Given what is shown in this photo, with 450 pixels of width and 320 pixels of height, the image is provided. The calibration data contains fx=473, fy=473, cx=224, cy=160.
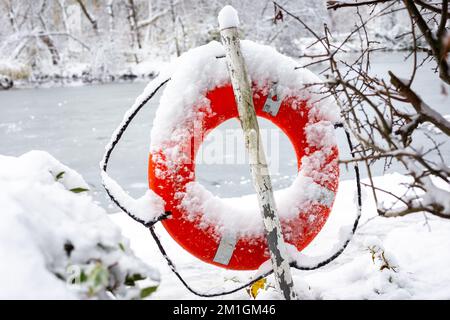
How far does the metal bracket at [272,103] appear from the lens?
6.25ft

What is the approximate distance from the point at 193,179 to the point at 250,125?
334mm

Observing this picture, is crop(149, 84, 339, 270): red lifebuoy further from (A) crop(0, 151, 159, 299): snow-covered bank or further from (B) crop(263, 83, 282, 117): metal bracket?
(A) crop(0, 151, 159, 299): snow-covered bank

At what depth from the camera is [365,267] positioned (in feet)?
6.95

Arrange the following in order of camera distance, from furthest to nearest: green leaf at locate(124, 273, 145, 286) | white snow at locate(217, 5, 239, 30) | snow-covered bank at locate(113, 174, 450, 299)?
snow-covered bank at locate(113, 174, 450, 299) < white snow at locate(217, 5, 239, 30) < green leaf at locate(124, 273, 145, 286)

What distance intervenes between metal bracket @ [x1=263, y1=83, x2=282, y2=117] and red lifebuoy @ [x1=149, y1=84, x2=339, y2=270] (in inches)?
0.7

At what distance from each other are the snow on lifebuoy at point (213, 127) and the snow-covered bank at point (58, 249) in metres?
0.67

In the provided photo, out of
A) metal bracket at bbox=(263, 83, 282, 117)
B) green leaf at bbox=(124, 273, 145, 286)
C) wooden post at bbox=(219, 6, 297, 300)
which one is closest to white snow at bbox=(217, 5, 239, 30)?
wooden post at bbox=(219, 6, 297, 300)

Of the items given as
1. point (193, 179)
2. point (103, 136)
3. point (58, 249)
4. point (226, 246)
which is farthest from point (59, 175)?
point (103, 136)

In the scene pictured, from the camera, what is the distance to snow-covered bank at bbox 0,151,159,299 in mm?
904

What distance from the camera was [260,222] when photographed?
1.94 m

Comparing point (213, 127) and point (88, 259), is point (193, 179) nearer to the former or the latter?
point (213, 127)
